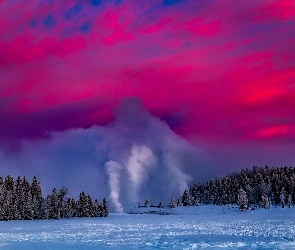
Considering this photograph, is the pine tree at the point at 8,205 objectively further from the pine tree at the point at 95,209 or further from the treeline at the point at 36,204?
the pine tree at the point at 95,209

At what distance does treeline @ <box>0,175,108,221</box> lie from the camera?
142 meters

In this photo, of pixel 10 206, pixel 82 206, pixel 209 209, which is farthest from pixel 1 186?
pixel 209 209

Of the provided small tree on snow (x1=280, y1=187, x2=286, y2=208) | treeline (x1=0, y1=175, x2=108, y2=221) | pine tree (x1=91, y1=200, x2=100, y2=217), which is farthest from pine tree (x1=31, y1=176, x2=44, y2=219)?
small tree on snow (x1=280, y1=187, x2=286, y2=208)

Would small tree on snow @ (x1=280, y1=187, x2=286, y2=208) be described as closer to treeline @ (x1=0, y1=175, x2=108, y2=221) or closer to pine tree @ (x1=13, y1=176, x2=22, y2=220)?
treeline @ (x1=0, y1=175, x2=108, y2=221)

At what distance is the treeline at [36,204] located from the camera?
142 meters

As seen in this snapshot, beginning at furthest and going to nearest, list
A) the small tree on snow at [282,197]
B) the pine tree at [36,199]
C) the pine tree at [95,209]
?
the small tree on snow at [282,197] → the pine tree at [95,209] → the pine tree at [36,199]

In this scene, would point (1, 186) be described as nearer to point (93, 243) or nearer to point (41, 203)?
point (41, 203)

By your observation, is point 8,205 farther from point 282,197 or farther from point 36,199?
point 282,197

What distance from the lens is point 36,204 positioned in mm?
145250

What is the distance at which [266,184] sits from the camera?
628ft

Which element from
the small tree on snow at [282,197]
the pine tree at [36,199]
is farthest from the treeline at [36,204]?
the small tree on snow at [282,197]

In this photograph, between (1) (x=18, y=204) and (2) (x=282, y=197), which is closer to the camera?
(1) (x=18, y=204)

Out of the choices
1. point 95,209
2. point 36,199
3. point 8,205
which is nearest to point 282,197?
point 95,209

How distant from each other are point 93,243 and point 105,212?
111 m
